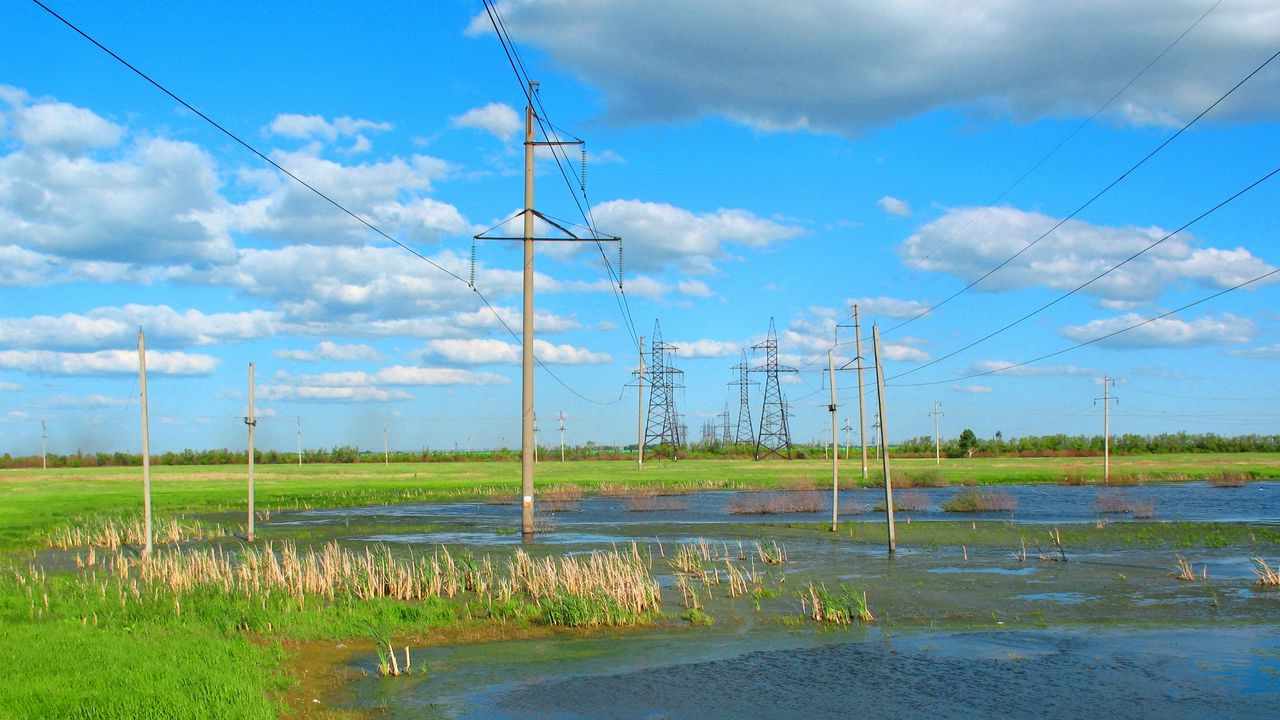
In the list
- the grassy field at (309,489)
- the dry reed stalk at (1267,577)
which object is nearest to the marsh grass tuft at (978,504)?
the grassy field at (309,489)

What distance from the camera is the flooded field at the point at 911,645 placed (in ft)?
48.1

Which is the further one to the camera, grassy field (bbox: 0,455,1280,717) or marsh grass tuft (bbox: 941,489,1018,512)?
marsh grass tuft (bbox: 941,489,1018,512)

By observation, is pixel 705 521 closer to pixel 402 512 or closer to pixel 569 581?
pixel 402 512

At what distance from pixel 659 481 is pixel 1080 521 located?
4444 cm

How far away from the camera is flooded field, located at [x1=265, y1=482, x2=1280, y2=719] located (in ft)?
48.1

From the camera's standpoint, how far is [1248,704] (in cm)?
1422

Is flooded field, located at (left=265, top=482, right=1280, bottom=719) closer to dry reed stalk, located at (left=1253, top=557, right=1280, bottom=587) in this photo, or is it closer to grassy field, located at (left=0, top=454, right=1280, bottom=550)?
dry reed stalk, located at (left=1253, top=557, right=1280, bottom=587)

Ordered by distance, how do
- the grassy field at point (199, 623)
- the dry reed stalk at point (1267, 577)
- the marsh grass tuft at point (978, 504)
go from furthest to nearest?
the marsh grass tuft at point (978, 504) < the dry reed stalk at point (1267, 577) < the grassy field at point (199, 623)

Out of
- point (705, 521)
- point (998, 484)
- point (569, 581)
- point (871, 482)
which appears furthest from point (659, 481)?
point (569, 581)

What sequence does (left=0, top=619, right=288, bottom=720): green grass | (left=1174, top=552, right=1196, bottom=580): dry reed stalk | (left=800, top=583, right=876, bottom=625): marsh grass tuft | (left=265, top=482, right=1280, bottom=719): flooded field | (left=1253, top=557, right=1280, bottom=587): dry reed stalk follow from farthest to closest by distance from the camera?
(left=1174, top=552, right=1196, bottom=580): dry reed stalk
(left=1253, top=557, right=1280, bottom=587): dry reed stalk
(left=800, top=583, right=876, bottom=625): marsh grass tuft
(left=265, top=482, right=1280, bottom=719): flooded field
(left=0, top=619, right=288, bottom=720): green grass

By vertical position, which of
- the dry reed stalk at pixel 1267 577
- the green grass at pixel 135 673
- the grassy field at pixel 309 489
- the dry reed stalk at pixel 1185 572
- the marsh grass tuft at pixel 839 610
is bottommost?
the grassy field at pixel 309 489

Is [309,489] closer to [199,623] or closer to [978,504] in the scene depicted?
[978,504]

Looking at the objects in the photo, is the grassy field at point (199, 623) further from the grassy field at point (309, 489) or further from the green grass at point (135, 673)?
the grassy field at point (309, 489)

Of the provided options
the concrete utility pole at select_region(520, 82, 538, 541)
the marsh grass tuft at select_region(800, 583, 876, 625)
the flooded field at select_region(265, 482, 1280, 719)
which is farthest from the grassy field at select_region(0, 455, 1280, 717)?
the concrete utility pole at select_region(520, 82, 538, 541)
